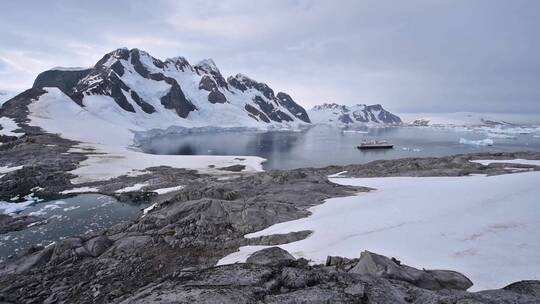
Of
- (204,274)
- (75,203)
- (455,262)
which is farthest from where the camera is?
(75,203)

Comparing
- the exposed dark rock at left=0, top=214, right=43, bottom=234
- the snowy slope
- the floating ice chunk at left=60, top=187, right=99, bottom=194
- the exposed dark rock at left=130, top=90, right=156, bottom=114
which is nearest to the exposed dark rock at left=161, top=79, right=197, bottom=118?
the exposed dark rock at left=130, top=90, right=156, bottom=114

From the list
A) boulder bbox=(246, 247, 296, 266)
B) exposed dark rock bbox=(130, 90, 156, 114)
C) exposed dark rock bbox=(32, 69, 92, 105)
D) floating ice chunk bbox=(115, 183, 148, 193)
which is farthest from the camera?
exposed dark rock bbox=(32, 69, 92, 105)

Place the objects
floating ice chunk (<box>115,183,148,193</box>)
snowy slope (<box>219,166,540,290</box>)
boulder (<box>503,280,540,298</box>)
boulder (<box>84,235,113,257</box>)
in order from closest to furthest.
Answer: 1. boulder (<box>503,280,540,298</box>)
2. snowy slope (<box>219,166,540,290</box>)
3. boulder (<box>84,235,113,257</box>)
4. floating ice chunk (<box>115,183,148,193</box>)

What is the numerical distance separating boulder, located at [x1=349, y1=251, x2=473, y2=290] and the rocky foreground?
31 millimetres

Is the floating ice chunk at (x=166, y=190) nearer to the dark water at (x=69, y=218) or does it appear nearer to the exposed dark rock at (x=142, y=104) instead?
the dark water at (x=69, y=218)

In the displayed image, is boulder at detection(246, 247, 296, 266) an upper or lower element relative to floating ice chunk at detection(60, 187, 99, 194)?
upper

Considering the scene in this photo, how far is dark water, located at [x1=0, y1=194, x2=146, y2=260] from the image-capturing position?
2181cm

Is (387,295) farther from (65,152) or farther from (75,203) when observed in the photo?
(65,152)

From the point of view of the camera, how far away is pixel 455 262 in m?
11.0

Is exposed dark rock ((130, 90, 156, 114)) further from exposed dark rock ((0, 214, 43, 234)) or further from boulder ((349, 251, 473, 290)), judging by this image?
boulder ((349, 251, 473, 290))

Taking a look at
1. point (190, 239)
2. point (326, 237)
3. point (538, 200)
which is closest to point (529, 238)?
point (538, 200)

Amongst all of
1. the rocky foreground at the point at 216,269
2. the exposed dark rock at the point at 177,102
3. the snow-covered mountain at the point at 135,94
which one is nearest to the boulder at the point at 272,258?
the rocky foreground at the point at 216,269

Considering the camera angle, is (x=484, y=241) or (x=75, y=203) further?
(x=75, y=203)

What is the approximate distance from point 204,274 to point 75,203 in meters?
26.8
